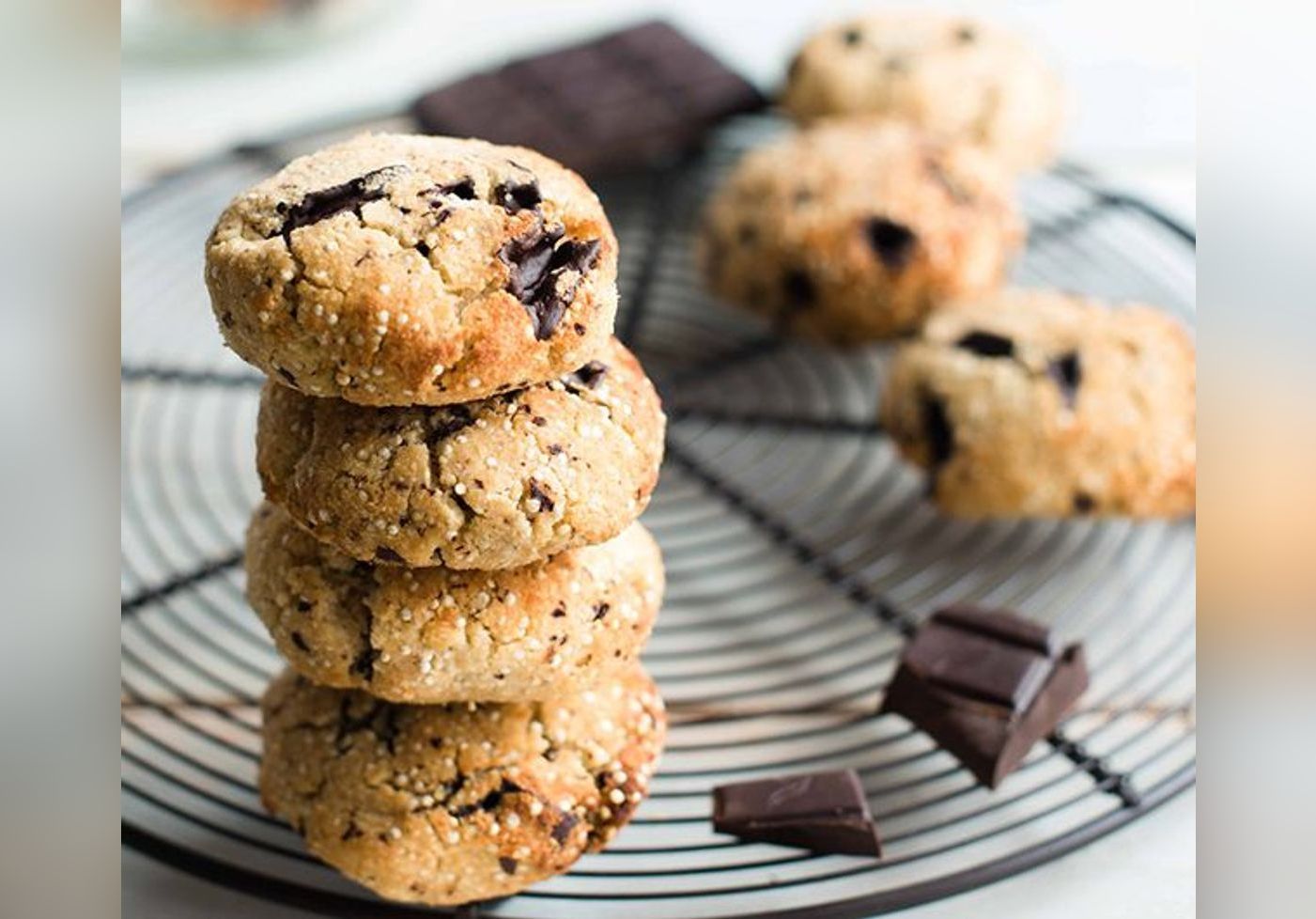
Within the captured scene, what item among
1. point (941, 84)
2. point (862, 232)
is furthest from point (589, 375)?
point (941, 84)

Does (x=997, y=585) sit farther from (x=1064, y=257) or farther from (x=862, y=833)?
(x=1064, y=257)

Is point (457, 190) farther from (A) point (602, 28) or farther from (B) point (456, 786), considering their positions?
(A) point (602, 28)

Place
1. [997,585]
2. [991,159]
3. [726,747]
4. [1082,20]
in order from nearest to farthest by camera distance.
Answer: [726,747] → [997,585] → [991,159] → [1082,20]

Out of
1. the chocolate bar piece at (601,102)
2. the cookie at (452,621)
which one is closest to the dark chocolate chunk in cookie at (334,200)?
the cookie at (452,621)

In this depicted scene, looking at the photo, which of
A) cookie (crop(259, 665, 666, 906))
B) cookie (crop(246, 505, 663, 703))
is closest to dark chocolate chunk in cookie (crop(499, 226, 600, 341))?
cookie (crop(246, 505, 663, 703))

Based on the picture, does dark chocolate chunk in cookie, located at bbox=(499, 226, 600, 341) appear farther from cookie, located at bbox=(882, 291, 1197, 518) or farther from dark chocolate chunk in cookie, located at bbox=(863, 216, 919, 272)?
dark chocolate chunk in cookie, located at bbox=(863, 216, 919, 272)

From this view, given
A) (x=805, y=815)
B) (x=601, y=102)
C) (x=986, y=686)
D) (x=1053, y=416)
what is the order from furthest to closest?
1. (x=601, y=102)
2. (x=1053, y=416)
3. (x=986, y=686)
4. (x=805, y=815)
